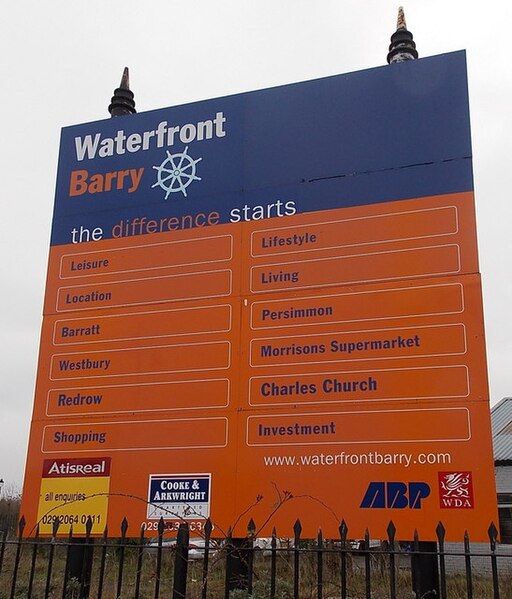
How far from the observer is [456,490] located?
4.91 metres

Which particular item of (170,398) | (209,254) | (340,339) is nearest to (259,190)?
(209,254)

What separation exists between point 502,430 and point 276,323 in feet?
56.6

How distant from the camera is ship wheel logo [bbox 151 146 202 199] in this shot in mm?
6621

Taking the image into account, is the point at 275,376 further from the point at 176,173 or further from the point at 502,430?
the point at 502,430

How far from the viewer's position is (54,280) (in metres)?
6.81

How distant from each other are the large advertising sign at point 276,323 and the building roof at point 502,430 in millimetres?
13896

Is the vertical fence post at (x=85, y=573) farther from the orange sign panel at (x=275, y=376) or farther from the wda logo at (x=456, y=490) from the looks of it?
the wda logo at (x=456, y=490)

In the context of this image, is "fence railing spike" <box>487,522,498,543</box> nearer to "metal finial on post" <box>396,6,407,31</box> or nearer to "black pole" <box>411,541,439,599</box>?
"black pole" <box>411,541,439,599</box>

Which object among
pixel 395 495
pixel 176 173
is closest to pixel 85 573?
pixel 395 495

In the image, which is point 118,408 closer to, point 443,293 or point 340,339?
point 340,339

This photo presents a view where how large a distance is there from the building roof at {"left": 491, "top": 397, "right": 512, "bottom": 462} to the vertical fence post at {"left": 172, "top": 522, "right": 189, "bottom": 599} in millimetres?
14969

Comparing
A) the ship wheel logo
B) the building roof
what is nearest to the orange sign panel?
the ship wheel logo

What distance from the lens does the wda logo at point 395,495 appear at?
5.00 m

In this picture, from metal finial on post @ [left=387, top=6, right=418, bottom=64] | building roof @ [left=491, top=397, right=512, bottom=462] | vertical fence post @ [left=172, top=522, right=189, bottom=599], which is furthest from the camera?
building roof @ [left=491, top=397, right=512, bottom=462]
